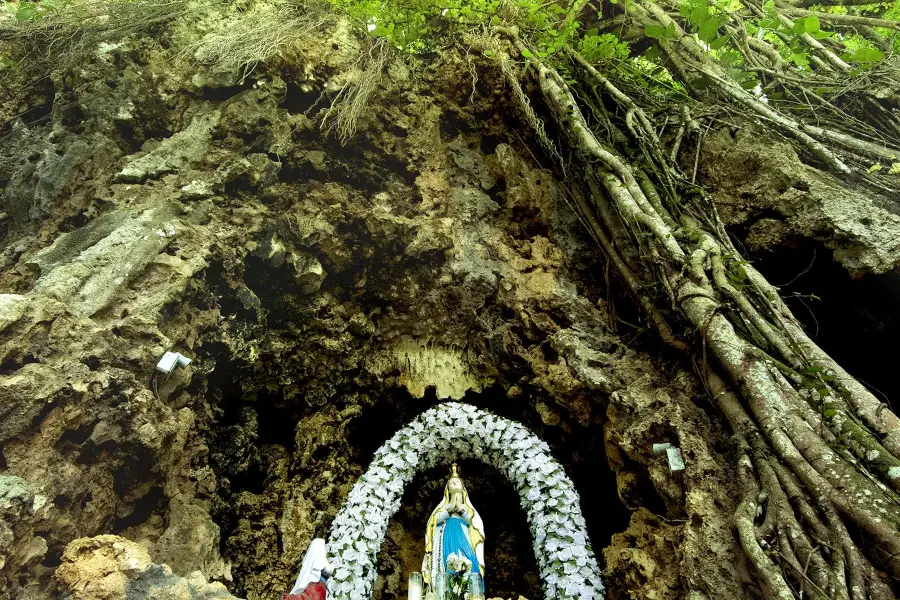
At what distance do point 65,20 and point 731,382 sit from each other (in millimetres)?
5827

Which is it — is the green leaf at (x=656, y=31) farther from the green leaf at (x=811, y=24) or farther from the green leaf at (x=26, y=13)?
the green leaf at (x=26, y=13)

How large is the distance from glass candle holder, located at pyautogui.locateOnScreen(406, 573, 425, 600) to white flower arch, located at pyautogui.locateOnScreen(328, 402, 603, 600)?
0.28 metres

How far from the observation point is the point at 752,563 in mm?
2020

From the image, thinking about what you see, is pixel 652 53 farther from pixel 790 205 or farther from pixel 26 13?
pixel 26 13

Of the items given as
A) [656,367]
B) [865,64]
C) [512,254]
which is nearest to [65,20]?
[512,254]

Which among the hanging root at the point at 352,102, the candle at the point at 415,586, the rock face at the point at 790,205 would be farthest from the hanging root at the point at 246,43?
the candle at the point at 415,586

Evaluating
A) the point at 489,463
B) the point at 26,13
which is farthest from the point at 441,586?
the point at 26,13

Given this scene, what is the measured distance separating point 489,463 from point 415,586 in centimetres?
92

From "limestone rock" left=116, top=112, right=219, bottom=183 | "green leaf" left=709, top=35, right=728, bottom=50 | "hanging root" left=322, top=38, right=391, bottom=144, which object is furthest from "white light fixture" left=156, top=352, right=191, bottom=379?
"green leaf" left=709, top=35, right=728, bottom=50

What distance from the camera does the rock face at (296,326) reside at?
97.9 inches

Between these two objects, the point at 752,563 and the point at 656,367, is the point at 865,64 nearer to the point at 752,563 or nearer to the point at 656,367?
the point at 656,367

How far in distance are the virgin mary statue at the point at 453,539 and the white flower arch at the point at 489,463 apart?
0.28 meters

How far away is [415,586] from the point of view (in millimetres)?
3033

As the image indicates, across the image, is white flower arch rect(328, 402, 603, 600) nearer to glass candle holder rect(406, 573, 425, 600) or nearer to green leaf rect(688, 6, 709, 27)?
glass candle holder rect(406, 573, 425, 600)
